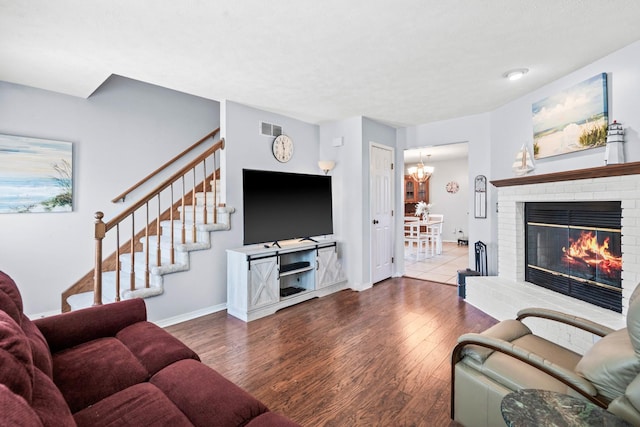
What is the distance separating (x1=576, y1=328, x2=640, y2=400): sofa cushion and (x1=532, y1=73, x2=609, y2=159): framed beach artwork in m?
2.22

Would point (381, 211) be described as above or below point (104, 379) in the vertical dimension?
above

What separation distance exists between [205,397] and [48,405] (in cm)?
57

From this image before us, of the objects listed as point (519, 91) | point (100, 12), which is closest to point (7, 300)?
point (100, 12)

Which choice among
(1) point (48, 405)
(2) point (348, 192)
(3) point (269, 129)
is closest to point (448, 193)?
(2) point (348, 192)

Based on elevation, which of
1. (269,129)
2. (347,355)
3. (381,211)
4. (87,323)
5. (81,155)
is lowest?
(347,355)

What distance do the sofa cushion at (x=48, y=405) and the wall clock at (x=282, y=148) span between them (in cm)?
357

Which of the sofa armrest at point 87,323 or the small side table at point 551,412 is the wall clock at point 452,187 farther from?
the sofa armrest at point 87,323

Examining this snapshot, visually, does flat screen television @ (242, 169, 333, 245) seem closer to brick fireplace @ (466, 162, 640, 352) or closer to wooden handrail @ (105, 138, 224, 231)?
wooden handrail @ (105, 138, 224, 231)

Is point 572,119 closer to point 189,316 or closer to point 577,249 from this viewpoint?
point 577,249

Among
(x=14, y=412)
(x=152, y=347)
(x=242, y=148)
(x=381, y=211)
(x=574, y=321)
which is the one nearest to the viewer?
(x=14, y=412)

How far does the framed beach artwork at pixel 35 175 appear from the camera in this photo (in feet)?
10.6

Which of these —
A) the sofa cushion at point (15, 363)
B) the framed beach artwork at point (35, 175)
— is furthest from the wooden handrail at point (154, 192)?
the sofa cushion at point (15, 363)

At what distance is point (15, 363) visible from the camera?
0.91 m

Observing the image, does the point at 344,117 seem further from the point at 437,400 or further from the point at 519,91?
the point at 437,400
